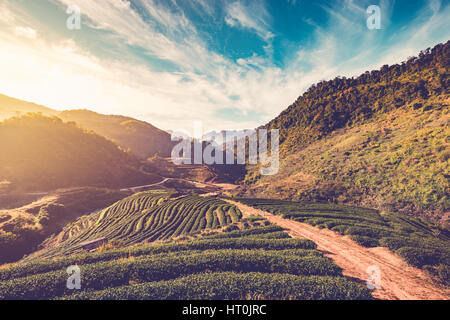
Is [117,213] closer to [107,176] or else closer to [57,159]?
[107,176]

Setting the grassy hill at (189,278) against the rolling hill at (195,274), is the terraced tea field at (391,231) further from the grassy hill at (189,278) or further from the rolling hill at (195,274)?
the grassy hill at (189,278)

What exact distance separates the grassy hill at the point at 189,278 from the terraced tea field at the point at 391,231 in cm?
860

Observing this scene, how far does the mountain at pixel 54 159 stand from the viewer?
51.1 meters

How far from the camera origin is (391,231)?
20828 millimetres

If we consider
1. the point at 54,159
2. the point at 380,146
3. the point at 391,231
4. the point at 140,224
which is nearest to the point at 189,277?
the point at 140,224

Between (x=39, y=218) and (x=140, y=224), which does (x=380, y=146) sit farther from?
(x=39, y=218)

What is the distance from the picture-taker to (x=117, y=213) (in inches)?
1351

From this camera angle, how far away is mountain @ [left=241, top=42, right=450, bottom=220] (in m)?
30.2

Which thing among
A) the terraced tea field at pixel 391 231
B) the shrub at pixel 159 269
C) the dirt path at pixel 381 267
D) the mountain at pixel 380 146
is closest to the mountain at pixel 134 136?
the mountain at pixel 380 146

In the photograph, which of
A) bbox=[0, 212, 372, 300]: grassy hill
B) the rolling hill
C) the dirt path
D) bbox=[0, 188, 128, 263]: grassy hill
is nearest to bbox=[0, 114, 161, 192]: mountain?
bbox=[0, 188, 128, 263]: grassy hill

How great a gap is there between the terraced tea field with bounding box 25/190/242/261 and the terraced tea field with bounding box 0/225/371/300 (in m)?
8.20

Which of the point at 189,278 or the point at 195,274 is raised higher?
the point at 189,278

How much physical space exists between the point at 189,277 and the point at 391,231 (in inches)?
1011

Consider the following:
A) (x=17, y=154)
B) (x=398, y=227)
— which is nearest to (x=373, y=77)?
(x=398, y=227)
